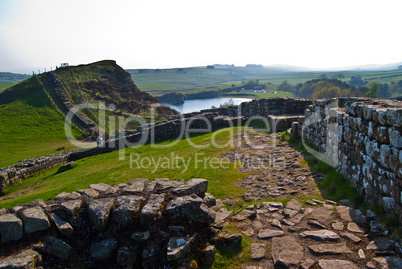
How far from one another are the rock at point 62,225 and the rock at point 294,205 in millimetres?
4776

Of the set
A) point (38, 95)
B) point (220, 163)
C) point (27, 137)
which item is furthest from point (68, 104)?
point (220, 163)

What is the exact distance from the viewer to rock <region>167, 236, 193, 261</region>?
4.31 metres

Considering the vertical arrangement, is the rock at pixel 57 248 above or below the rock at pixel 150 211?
below

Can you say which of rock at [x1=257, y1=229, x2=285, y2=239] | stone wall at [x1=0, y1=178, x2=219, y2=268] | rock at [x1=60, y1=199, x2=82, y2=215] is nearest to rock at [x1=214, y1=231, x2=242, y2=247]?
stone wall at [x1=0, y1=178, x2=219, y2=268]

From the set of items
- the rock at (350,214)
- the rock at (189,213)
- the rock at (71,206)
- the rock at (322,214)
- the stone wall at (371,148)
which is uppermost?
the stone wall at (371,148)

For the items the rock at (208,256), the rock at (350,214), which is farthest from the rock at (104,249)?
the rock at (350,214)

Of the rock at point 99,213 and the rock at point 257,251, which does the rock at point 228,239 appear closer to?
the rock at point 257,251

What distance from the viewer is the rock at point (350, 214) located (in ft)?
17.4

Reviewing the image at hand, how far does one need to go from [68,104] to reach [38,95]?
21.3 feet

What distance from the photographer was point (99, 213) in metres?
4.77

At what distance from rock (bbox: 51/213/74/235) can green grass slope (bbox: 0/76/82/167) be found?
2240cm

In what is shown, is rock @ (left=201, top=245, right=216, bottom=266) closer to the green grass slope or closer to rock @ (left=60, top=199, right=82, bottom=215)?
rock @ (left=60, top=199, right=82, bottom=215)

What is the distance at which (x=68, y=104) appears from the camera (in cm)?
4419

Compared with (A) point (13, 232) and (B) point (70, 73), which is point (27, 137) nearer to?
(B) point (70, 73)
